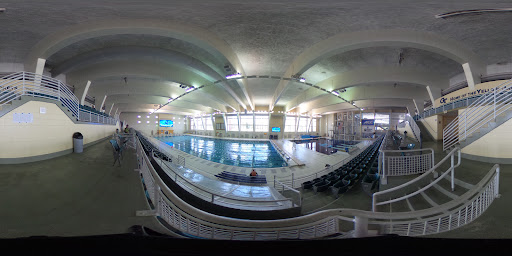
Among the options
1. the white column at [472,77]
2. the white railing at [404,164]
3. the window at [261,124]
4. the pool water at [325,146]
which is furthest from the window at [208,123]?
the white column at [472,77]

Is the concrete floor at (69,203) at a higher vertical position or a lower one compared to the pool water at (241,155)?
higher

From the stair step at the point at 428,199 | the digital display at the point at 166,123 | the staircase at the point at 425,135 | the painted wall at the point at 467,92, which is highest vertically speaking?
the painted wall at the point at 467,92

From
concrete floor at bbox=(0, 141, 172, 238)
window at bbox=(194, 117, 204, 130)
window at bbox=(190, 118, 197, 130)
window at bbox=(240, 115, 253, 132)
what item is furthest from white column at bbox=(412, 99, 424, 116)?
window at bbox=(190, 118, 197, 130)

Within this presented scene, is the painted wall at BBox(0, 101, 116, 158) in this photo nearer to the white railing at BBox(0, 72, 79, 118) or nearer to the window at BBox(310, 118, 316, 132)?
the white railing at BBox(0, 72, 79, 118)

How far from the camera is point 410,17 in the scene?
3.80 meters

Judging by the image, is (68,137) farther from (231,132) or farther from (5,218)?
(231,132)

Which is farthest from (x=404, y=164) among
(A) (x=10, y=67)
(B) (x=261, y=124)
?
(B) (x=261, y=124)

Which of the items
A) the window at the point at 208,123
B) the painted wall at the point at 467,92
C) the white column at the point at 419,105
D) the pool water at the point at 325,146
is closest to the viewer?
the painted wall at the point at 467,92

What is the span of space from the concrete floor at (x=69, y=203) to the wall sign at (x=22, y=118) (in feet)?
5.27

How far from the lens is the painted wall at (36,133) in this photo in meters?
3.46

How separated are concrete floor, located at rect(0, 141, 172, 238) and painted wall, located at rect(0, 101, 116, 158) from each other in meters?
1.11

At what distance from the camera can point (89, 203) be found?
1.78 meters

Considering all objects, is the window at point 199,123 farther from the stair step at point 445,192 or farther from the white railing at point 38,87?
the stair step at point 445,192

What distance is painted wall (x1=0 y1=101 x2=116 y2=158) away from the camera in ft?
11.3
